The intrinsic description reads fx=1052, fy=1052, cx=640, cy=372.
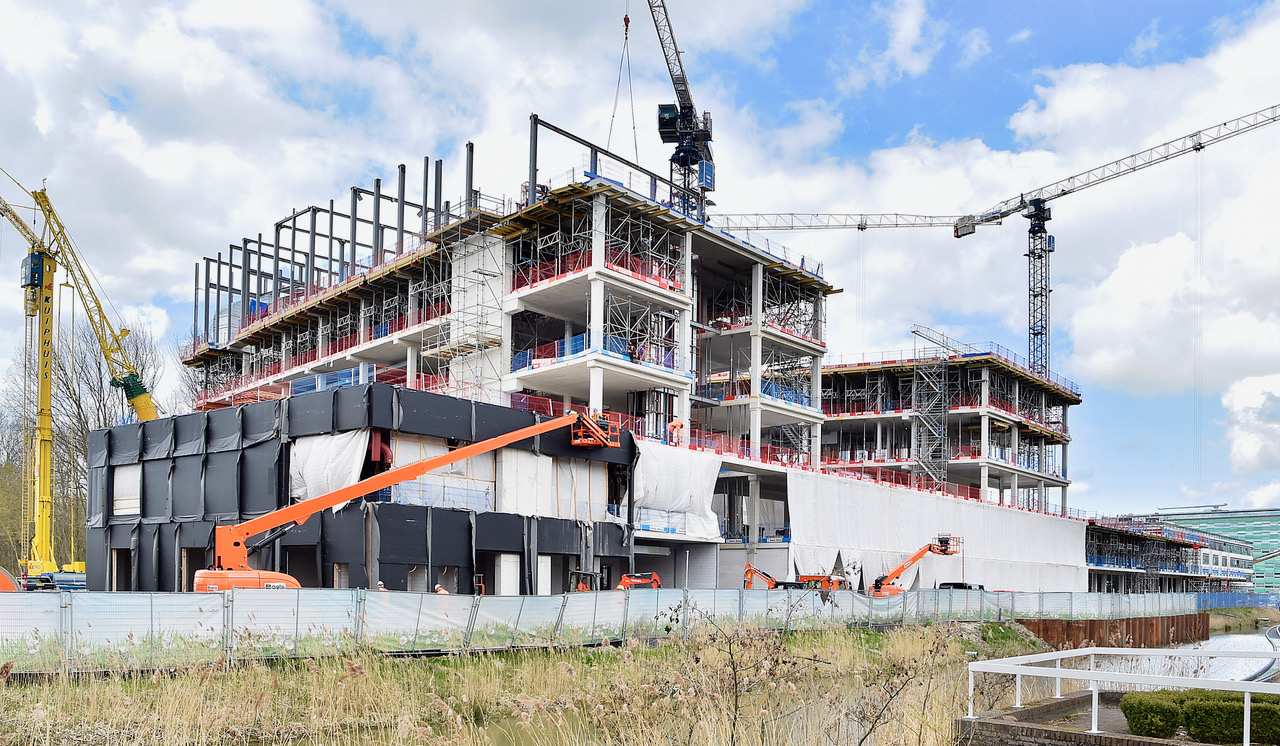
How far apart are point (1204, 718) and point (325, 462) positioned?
93.2 feet

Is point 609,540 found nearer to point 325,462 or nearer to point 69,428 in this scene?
point 325,462

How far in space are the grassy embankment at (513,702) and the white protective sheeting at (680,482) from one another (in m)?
22.5

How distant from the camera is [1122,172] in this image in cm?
10288

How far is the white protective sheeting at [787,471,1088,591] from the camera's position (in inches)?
2172

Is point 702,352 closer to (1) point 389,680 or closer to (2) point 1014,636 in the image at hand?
(2) point 1014,636

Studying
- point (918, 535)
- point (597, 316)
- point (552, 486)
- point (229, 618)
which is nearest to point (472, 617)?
point (229, 618)

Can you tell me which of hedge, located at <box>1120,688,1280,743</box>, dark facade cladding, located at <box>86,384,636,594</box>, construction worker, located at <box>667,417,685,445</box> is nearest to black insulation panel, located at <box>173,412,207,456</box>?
dark facade cladding, located at <box>86,384,636,594</box>

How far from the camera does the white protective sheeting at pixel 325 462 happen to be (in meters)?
34.9

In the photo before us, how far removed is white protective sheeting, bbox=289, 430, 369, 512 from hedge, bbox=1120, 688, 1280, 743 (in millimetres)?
25207

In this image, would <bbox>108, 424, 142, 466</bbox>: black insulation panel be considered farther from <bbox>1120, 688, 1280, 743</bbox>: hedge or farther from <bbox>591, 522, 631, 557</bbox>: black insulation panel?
<bbox>1120, 688, 1280, 743</bbox>: hedge

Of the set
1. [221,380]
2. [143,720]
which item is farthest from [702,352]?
[143,720]

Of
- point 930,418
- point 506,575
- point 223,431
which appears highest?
point 930,418

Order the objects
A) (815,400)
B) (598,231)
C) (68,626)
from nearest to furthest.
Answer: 1. (68,626)
2. (598,231)
3. (815,400)

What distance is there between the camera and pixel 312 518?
34.2 metres
